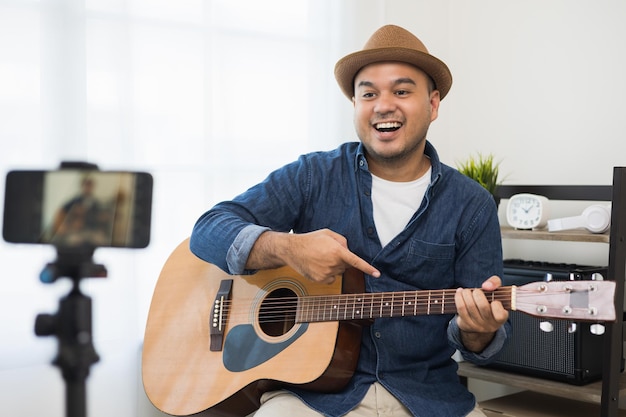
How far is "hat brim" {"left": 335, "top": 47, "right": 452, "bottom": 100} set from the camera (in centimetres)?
172

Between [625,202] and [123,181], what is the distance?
1.59 m

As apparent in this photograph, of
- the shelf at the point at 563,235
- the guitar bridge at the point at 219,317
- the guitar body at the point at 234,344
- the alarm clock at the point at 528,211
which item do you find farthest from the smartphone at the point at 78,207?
the alarm clock at the point at 528,211

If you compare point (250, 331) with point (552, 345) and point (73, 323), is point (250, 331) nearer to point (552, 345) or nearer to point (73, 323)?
point (552, 345)

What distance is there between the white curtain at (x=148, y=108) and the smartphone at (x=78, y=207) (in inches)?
45.2

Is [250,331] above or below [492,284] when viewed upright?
below

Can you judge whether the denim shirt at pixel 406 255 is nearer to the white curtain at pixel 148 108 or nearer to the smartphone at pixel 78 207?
the white curtain at pixel 148 108

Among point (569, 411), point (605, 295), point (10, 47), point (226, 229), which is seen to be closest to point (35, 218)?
point (605, 295)

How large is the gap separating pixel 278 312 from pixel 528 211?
957mm

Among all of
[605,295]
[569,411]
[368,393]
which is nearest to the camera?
[605,295]

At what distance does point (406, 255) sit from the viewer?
168 centimetres

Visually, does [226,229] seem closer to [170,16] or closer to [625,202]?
[170,16]

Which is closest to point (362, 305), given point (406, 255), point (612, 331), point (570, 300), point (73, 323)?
point (406, 255)

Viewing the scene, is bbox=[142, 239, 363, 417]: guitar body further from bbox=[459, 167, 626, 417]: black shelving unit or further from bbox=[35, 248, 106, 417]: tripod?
bbox=[35, 248, 106, 417]: tripod

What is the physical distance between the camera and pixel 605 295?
1226 mm
